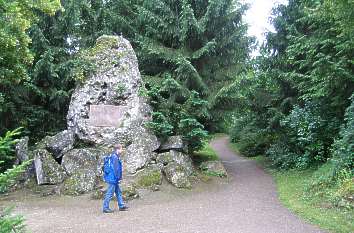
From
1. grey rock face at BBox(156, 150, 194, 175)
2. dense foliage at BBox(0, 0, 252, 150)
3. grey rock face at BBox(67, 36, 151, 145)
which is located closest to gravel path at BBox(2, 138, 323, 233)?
grey rock face at BBox(156, 150, 194, 175)

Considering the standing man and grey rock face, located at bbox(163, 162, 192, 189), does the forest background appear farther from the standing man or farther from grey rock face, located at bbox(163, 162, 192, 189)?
the standing man

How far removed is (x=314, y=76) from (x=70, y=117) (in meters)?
9.11

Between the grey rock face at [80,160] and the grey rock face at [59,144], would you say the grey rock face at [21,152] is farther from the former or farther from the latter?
the grey rock face at [80,160]

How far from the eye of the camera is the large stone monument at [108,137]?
13.1 meters

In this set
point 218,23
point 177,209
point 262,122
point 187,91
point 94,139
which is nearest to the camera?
point 177,209

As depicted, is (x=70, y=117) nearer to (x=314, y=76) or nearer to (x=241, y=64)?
(x=241, y=64)

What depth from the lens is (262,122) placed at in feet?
62.8

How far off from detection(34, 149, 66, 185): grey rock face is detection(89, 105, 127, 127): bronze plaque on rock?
6.40 feet

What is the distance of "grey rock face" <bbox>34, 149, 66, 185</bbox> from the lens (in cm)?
1309

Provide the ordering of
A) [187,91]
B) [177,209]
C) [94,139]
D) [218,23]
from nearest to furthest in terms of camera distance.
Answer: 1. [177,209]
2. [94,139]
3. [187,91]
4. [218,23]

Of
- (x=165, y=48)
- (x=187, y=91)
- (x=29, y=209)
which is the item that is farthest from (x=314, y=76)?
(x=29, y=209)

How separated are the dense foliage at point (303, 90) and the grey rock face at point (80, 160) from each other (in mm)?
5659

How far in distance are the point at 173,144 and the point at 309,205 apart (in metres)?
5.65

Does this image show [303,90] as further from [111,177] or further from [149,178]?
[111,177]
